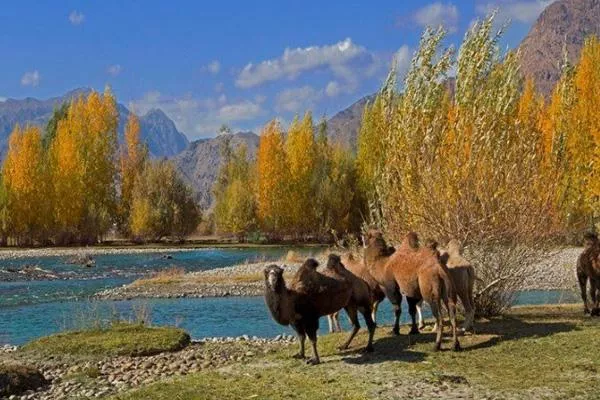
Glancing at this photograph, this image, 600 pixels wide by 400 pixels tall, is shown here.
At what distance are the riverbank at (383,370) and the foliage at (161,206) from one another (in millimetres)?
55101

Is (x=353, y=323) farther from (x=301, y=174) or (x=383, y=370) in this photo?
(x=301, y=174)

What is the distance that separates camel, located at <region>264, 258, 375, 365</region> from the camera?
10211 millimetres

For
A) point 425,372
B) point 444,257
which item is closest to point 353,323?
point 444,257

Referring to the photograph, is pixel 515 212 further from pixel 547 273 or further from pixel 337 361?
pixel 547 273

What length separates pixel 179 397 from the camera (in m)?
9.12

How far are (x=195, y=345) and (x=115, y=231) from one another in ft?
201

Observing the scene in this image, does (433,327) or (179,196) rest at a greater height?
(179,196)

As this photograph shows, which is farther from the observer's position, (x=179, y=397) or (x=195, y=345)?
(x=195, y=345)

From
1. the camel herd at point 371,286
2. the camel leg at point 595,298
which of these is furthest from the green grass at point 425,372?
the camel leg at point 595,298

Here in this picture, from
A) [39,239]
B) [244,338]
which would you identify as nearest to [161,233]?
[39,239]

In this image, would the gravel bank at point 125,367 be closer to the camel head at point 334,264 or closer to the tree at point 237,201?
the camel head at point 334,264

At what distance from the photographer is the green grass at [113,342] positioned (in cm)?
1421

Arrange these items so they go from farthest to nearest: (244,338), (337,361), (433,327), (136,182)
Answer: (136,182) < (244,338) < (433,327) < (337,361)

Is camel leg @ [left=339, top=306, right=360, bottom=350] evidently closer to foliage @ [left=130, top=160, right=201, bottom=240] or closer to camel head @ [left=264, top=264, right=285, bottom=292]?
camel head @ [left=264, top=264, right=285, bottom=292]
